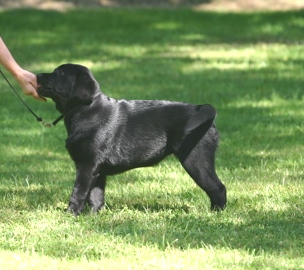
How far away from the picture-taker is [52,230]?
6.13 meters

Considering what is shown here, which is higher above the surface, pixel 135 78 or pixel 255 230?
pixel 255 230

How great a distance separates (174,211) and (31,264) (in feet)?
5.50

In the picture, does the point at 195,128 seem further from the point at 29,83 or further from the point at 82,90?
the point at 29,83

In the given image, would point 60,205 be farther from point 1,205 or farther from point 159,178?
point 159,178

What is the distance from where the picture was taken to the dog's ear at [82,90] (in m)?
6.70

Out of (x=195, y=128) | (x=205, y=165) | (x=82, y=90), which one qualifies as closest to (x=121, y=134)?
(x=82, y=90)

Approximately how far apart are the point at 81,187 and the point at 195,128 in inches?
36.3

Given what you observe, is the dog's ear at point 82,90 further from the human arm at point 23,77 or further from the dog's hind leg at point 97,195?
the dog's hind leg at point 97,195

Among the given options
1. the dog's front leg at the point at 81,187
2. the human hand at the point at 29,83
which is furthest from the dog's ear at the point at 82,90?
the dog's front leg at the point at 81,187

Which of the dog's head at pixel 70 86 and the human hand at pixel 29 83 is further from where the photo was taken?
the human hand at pixel 29 83

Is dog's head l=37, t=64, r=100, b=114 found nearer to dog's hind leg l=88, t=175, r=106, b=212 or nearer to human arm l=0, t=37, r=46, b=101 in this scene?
human arm l=0, t=37, r=46, b=101

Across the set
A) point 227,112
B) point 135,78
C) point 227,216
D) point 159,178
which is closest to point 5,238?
point 227,216

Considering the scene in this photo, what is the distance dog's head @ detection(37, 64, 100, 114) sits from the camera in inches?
264

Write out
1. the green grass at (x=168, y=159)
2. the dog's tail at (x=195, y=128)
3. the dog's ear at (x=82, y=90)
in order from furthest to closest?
the dog's ear at (x=82, y=90) → the dog's tail at (x=195, y=128) → the green grass at (x=168, y=159)
